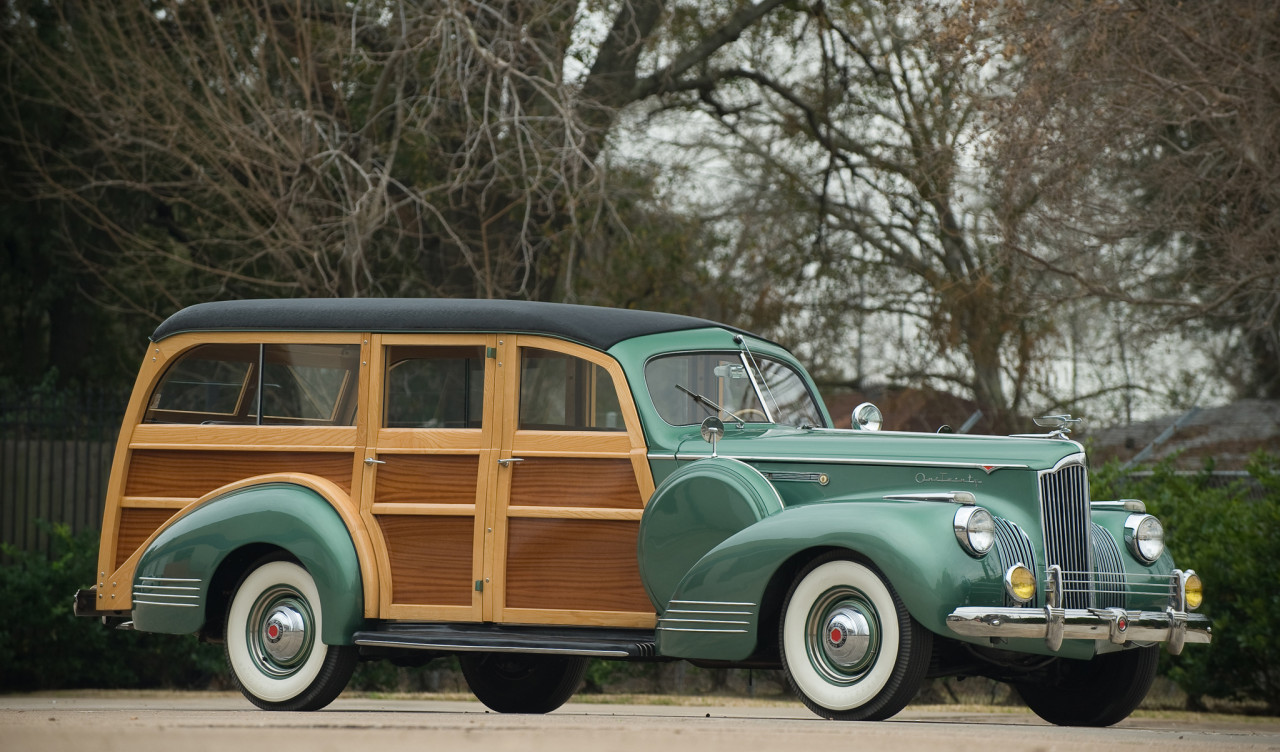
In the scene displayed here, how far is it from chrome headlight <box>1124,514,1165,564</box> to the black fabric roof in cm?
227

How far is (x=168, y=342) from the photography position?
27.1 ft

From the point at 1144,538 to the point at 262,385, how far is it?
4584 mm

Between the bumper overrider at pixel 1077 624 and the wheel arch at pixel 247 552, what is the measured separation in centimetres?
305

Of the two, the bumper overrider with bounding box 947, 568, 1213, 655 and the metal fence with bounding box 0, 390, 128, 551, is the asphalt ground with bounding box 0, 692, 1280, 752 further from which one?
the metal fence with bounding box 0, 390, 128, 551

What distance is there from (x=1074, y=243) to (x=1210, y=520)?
3.25 m

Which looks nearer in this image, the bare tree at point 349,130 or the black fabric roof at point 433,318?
the black fabric roof at point 433,318

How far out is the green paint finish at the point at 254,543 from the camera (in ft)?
24.2

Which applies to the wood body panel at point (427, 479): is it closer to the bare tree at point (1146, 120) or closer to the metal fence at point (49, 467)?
the bare tree at point (1146, 120)

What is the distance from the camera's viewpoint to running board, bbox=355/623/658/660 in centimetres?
686

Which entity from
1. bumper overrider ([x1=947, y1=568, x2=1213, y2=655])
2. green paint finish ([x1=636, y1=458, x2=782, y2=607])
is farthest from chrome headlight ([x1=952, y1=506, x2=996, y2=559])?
green paint finish ([x1=636, y1=458, x2=782, y2=607])

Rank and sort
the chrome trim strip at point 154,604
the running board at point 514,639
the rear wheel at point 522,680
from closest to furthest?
the running board at point 514,639 → the chrome trim strip at point 154,604 → the rear wheel at point 522,680

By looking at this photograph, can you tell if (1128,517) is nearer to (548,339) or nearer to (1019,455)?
(1019,455)

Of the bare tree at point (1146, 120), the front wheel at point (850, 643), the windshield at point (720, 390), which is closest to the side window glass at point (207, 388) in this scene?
the windshield at point (720, 390)

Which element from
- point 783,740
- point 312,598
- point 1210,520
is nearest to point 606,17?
point 1210,520
